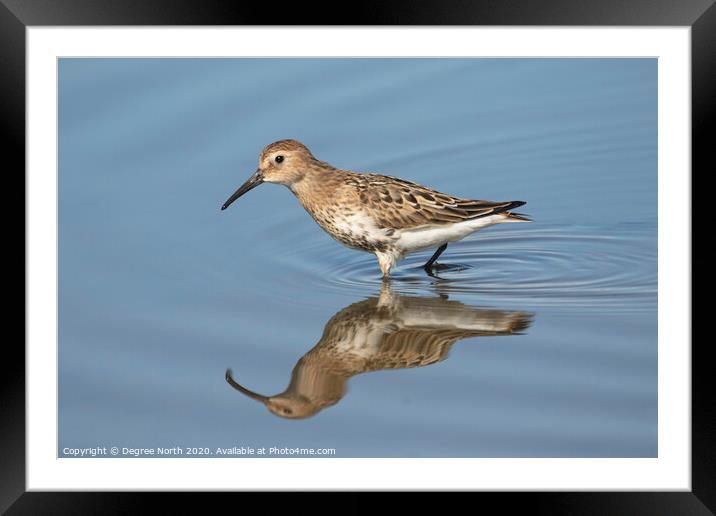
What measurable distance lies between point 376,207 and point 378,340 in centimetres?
206

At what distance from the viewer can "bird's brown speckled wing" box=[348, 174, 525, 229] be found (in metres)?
10.5

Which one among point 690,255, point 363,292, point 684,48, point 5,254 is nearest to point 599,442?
point 690,255

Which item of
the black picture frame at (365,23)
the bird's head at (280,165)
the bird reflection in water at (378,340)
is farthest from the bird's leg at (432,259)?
the black picture frame at (365,23)

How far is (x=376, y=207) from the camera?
10562mm

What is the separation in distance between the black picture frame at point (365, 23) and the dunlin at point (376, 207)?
3.29 m

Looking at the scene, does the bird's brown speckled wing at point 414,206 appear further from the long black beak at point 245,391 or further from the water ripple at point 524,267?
the long black beak at point 245,391

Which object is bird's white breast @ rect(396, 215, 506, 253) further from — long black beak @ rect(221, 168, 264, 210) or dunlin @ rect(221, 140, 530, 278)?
long black beak @ rect(221, 168, 264, 210)

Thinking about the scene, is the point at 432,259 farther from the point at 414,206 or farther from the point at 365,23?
the point at 365,23

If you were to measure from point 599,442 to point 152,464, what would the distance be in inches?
111

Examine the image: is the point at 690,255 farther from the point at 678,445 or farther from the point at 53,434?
the point at 53,434

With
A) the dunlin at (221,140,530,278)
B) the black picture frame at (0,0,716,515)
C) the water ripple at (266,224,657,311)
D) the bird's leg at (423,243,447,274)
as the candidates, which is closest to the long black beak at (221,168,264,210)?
the dunlin at (221,140,530,278)

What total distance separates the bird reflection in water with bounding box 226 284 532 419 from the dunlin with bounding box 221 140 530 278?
0.84 m

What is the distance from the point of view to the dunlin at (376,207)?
10.5 meters

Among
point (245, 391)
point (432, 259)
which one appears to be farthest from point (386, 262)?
point (245, 391)
